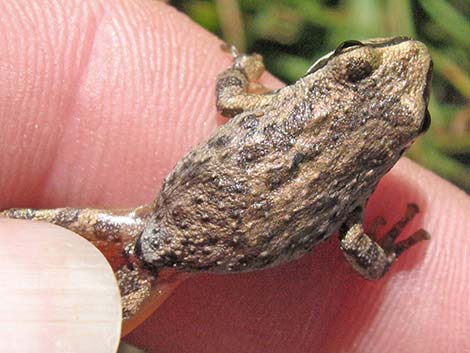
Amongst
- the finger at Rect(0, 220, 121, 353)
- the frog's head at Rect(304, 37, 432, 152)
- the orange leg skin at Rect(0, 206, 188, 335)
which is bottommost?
the orange leg skin at Rect(0, 206, 188, 335)

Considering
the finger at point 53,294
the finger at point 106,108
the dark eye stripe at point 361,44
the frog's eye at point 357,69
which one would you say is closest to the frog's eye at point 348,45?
the dark eye stripe at point 361,44

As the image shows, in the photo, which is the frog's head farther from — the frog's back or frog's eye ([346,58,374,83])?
the frog's back

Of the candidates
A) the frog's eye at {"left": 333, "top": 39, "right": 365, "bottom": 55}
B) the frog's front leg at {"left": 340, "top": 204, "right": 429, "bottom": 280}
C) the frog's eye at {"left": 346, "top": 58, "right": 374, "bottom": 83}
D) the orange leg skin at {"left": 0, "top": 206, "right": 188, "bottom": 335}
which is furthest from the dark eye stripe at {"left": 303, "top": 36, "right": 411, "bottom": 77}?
the orange leg skin at {"left": 0, "top": 206, "right": 188, "bottom": 335}

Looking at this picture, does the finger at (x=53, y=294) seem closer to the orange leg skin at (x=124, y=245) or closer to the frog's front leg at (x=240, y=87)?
the orange leg skin at (x=124, y=245)

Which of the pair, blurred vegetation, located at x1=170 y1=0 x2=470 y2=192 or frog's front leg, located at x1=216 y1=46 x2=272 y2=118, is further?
blurred vegetation, located at x1=170 y1=0 x2=470 y2=192

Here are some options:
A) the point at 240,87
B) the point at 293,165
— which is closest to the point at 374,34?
the point at 240,87

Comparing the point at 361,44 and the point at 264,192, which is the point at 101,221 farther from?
the point at 361,44
